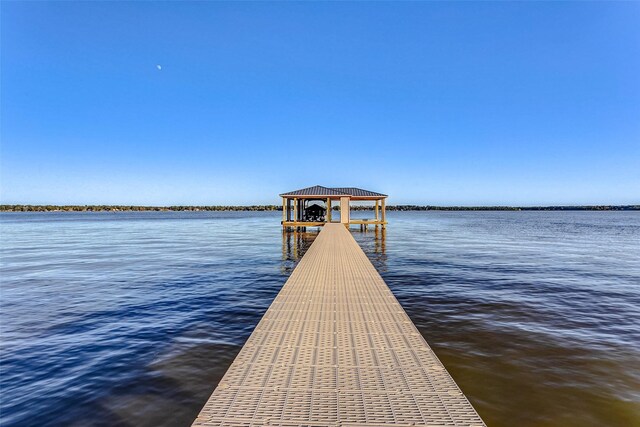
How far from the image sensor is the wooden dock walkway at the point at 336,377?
265 centimetres

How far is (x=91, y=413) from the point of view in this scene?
4.32 metres

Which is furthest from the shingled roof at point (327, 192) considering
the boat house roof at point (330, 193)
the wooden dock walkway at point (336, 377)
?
the wooden dock walkway at point (336, 377)

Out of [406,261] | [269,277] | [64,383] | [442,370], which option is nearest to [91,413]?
[64,383]

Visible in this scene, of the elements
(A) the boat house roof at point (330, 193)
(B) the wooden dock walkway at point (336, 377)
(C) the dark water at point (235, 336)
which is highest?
(A) the boat house roof at point (330, 193)

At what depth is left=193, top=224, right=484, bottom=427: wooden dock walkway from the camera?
104 inches

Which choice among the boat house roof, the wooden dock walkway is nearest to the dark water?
the wooden dock walkway

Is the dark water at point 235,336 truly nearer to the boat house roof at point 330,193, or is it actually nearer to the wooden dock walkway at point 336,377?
the wooden dock walkway at point 336,377

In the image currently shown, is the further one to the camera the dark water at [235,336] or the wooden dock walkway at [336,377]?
the dark water at [235,336]

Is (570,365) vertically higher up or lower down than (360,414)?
lower down

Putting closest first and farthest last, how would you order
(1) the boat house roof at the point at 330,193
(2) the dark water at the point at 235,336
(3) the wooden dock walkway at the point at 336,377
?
(3) the wooden dock walkway at the point at 336,377
(2) the dark water at the point at 235,336
(1) the boat house roof at the point at 330,193

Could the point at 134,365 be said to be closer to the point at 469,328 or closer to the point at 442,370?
the point at 442,370

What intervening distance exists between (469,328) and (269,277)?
297 inches

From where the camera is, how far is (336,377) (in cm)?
331

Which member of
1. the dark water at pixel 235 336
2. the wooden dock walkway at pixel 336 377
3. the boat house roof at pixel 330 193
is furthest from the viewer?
the boat house roof at pixel 330 193
